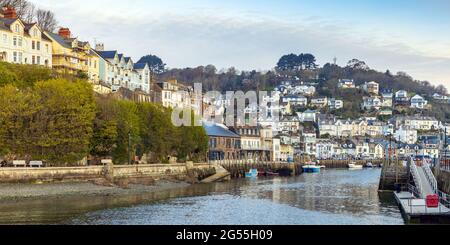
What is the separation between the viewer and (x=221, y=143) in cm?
8694

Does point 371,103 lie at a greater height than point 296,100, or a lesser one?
lesser

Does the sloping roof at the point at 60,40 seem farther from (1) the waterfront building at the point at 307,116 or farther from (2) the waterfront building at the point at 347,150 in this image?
(1) the waterfront building at the point at 307,116

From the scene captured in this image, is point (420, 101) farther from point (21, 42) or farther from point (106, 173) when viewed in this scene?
point (21, 42)

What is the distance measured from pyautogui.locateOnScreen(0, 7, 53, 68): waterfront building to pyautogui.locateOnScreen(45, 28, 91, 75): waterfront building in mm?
1137

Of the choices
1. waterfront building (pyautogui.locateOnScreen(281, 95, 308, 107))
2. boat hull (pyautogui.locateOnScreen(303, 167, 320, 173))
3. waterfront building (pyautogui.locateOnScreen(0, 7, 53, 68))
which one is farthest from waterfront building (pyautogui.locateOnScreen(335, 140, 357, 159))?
waterfront building (pyautogui.locateOnScreen(0, 7, 53, 68))

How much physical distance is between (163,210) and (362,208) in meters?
10.4

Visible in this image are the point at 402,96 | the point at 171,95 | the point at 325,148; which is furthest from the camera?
the point at 325,148

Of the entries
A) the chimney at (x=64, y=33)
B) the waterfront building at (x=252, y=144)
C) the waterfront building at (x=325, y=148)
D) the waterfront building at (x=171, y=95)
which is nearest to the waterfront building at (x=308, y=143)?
the waterfront building at (x=325, y=148)

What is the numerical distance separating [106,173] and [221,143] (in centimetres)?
3901

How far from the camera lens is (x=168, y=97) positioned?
9925cm

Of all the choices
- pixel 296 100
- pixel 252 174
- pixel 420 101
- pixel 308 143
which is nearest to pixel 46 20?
pixel 252 174

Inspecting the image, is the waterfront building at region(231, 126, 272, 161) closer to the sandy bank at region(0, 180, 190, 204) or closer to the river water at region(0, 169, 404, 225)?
the sandy bank at region(0, 180, 190, 204)

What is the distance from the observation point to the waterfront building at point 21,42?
62.1 meters

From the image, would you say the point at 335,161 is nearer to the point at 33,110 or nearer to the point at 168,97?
the point at 168,97
